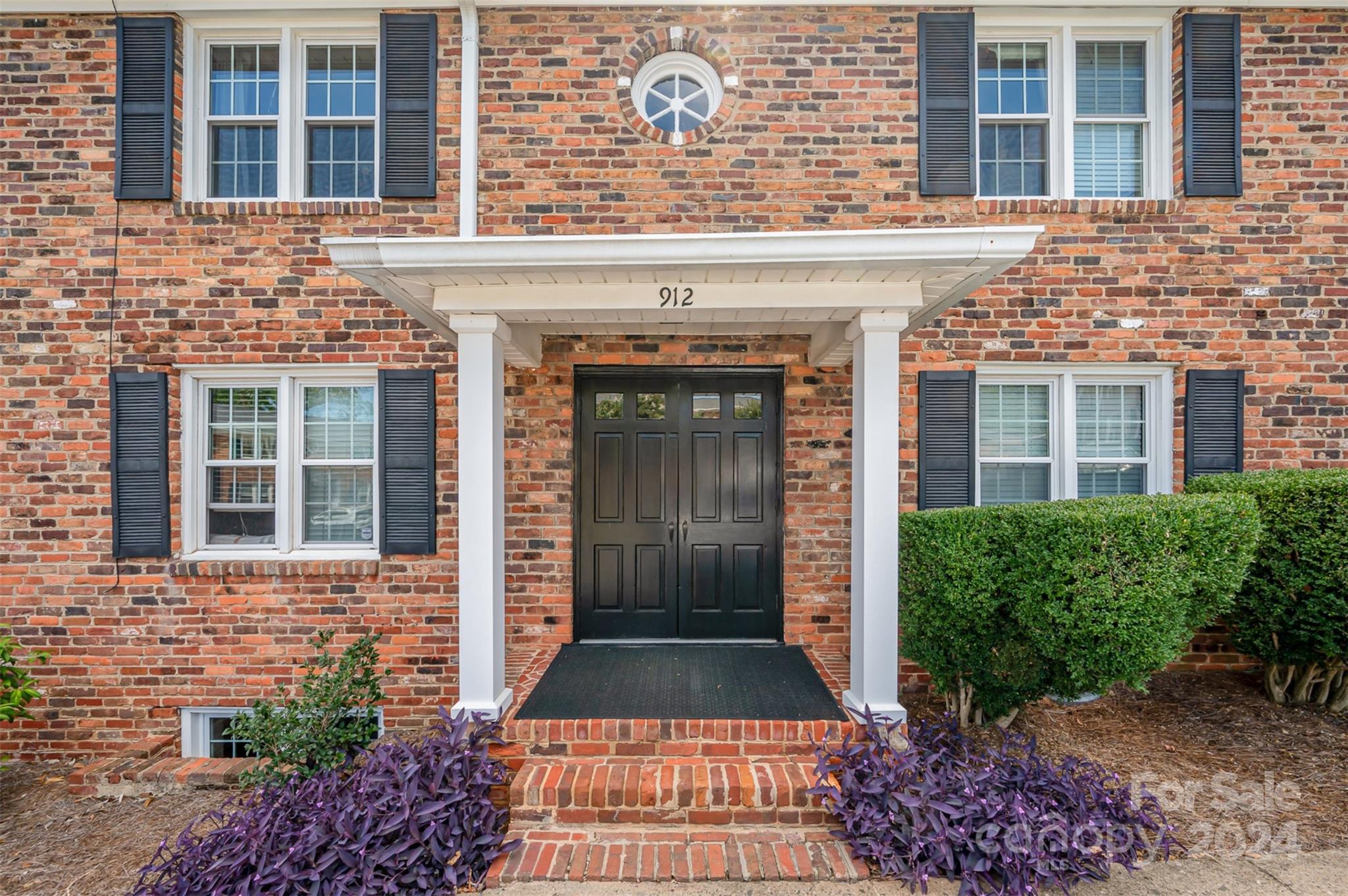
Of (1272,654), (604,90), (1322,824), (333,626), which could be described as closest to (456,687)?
(333,626)

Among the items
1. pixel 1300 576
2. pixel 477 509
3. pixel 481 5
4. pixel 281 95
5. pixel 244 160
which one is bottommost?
pixel 1300 576

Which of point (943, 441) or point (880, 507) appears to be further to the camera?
point (943, 441)

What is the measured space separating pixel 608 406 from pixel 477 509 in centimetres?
163

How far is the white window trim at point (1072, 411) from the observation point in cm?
449

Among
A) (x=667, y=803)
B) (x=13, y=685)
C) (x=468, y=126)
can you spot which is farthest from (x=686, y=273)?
(x=13, y=685)

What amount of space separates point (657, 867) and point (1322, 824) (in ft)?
10.6

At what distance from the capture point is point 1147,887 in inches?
105

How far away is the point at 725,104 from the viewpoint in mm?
4504

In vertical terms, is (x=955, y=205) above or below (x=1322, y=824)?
above

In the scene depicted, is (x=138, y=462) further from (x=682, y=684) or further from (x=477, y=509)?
(x=682, y=684)

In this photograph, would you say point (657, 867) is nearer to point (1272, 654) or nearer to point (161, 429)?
point (1272, 654)

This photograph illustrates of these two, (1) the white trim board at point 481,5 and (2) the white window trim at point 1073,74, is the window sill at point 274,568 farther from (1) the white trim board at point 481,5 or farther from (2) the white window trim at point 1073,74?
(2) the white window trim at point 1073,74

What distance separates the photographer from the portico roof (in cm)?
303

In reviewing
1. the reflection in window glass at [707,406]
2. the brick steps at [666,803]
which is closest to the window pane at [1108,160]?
the reflection in window glass at [707,406]
